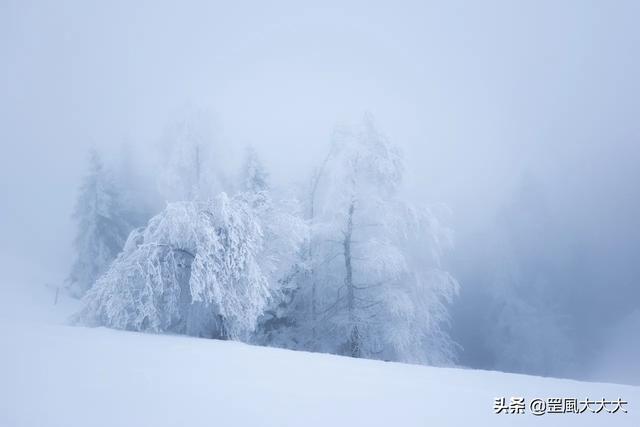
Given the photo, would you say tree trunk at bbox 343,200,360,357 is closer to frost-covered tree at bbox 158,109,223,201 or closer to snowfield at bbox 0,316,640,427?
snowfield at bbox 0,316,640,427

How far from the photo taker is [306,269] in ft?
55.3

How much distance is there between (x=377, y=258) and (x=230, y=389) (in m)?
9.48

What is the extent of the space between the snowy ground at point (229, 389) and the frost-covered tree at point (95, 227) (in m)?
20.6

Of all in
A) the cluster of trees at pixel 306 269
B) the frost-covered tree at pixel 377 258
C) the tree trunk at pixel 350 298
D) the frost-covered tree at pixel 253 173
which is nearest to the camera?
the cluster of trees at pixel 306 269

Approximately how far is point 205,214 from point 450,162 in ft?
165

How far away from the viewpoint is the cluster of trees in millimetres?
10992

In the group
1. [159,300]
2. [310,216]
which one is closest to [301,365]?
[159,300]

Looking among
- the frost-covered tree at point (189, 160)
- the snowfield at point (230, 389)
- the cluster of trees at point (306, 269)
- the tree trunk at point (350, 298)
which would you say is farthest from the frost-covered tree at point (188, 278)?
the frost-covered tree at point (189, 160)

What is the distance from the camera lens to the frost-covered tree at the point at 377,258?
48.6 ft

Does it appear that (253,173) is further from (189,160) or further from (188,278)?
(188,278)

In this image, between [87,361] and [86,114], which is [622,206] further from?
[86,114]

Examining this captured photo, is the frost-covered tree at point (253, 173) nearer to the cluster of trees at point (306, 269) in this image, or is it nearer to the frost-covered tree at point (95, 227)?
the cluster of trees at point (306, 269)

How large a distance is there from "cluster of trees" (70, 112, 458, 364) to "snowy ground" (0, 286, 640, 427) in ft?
8.59

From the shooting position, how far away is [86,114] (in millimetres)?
88312
